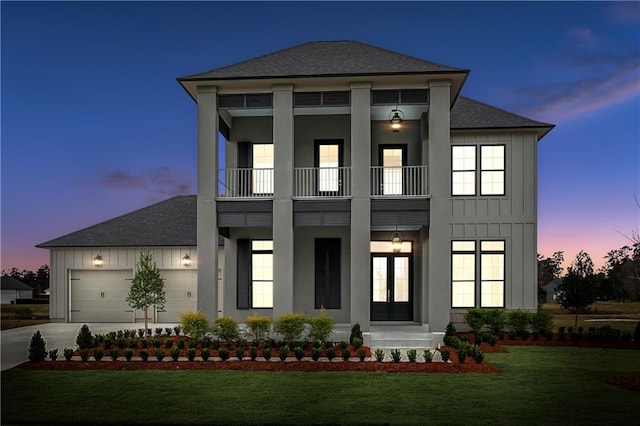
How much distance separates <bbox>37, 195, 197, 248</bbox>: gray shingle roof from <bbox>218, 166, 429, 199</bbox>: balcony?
6.83 meters

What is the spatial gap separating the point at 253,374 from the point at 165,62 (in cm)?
1623

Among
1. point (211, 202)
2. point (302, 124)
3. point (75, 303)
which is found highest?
point (302, 124)

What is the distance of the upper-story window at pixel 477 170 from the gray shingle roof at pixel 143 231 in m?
12.2

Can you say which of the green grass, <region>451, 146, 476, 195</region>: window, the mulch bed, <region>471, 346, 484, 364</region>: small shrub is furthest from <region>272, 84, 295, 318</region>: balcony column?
<region>451, 146, 476, 195</region>: window

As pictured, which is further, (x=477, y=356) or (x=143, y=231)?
(x=143, y=231)

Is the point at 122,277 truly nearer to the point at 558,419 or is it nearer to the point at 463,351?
the point at 463,351

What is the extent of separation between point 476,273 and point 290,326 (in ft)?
26.2

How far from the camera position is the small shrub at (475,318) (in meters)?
18.5

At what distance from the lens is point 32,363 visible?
14047mm

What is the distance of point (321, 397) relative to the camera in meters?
10.5

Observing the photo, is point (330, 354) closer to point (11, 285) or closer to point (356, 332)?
point (356, 332)

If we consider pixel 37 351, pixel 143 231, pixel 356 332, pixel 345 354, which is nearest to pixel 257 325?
pixel 356 332

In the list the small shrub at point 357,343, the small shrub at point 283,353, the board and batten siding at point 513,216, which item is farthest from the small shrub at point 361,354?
the board and batten siding at point 513,216

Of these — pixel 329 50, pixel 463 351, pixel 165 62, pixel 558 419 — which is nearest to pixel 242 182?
pixel 329 50
